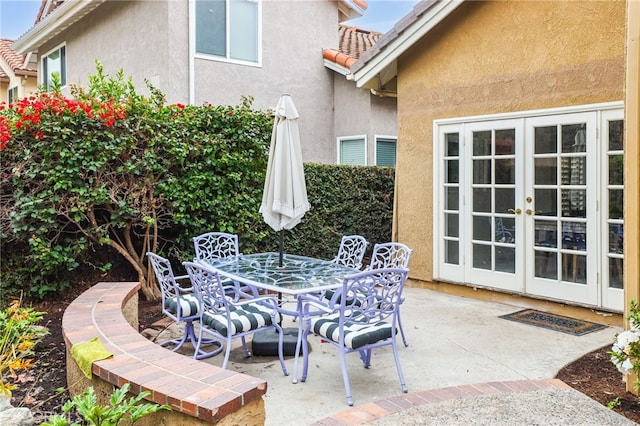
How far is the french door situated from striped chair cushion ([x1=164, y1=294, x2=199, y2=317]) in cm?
454

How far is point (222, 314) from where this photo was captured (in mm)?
4969

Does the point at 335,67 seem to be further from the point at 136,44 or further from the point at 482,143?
the point at 482,143

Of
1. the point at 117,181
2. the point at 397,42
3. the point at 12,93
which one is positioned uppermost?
the point at 12,93

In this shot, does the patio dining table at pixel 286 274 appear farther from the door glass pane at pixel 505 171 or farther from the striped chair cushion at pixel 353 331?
the door glass pane at pixel 505 171

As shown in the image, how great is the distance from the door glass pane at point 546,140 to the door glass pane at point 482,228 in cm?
129

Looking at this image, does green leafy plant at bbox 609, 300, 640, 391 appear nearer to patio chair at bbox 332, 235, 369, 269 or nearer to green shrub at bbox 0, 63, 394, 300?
patio chair at bbox 332, 235, 369, 269

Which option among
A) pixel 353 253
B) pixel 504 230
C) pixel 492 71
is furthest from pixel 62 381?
pixel 492 71

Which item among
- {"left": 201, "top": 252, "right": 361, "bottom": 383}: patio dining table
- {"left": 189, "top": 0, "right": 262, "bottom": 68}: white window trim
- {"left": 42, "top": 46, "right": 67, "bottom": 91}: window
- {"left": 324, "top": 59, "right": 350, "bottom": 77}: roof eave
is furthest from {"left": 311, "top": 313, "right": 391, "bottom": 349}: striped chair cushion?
{"left": 42, "top": 46, "right": 67, "bottom": 91}: window

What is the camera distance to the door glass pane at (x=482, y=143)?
778 cm

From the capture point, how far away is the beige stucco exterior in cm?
1120

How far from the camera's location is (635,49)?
169 inches

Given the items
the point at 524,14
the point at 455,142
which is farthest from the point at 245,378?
the point at 524,14

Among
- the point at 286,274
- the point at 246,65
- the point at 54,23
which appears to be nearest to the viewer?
the point at 286,274

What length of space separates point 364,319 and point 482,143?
14.0 ft
